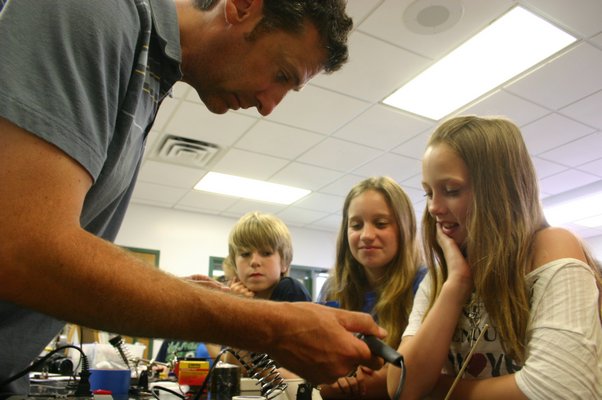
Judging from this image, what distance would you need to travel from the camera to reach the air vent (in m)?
3.78

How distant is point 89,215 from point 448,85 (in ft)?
8.77

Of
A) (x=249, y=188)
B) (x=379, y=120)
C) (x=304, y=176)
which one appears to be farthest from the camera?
(x=249, y=188)

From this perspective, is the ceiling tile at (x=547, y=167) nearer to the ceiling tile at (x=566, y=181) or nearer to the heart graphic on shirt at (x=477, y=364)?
the ceiling tile at (x=566, y=181)

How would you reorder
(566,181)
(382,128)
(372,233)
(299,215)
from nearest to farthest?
(372,233) → (382,128) → (566,181) → (299,215)

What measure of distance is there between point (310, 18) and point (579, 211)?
5983 mm

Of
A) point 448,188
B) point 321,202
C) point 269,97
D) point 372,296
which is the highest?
point 321,202

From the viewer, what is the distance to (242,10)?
0.86 m

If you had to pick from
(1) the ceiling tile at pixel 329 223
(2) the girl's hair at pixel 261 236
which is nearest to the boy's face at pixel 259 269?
(2) the girl's hair at pixel 261 236

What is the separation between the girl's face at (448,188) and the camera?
3.62 ft

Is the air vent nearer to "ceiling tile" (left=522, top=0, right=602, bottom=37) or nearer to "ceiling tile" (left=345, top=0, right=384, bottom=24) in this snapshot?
"ceiling tile" (left=345, top=0, right=384, bottom=24)

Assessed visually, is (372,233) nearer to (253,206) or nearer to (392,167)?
(392,167)

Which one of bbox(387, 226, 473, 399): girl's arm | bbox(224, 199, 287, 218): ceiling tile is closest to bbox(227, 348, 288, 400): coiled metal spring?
bbox(387, 226, 473, 399): girl's arm

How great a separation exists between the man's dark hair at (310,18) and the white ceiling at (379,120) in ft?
4.28

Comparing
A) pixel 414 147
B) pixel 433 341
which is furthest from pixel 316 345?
pixel 414 147
